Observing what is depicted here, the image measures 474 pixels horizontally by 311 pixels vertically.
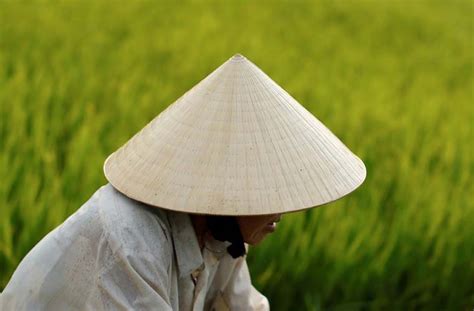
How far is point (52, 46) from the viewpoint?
3535mm

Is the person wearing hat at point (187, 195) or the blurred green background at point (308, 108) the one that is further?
the blurred green background at point (308, 108)

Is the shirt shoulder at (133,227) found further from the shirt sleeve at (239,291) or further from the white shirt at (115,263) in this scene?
the shirt sleeve at (239,291)

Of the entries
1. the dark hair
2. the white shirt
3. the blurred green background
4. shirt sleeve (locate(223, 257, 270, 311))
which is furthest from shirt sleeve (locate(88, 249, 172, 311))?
the blurred green background

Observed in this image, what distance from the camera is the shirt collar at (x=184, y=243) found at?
1333 millimetres

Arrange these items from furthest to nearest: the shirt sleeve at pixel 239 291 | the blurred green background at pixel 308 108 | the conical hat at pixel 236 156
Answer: the blurred green background at pixel 308 108, the shirt sleeve at pixel 239 291, the conical hat at pixel 236 156

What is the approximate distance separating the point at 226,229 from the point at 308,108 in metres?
1.86

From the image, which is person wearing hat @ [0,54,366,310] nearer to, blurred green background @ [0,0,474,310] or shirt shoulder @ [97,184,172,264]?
shirt shoulder @ [97,184,172,264]

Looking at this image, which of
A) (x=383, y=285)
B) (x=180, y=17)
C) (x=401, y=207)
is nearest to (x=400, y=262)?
(x=383, y=285)

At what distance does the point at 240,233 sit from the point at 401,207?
1194mm

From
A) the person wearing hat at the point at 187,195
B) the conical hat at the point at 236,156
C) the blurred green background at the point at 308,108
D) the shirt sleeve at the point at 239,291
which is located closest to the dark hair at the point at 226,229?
the person wearing hat at the point at 187,195

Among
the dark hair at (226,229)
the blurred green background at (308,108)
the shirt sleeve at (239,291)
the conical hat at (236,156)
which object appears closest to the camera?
the conical hat at (236,156)

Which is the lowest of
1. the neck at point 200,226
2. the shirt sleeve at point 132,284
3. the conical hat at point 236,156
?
the shirt sleeve at point 132,284

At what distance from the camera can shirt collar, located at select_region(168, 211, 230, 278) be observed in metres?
1.33

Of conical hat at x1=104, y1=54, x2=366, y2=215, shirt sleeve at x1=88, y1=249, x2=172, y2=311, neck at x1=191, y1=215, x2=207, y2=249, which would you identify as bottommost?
shirt sleeve at x1=88, y1=249, x2=172, y2=311
